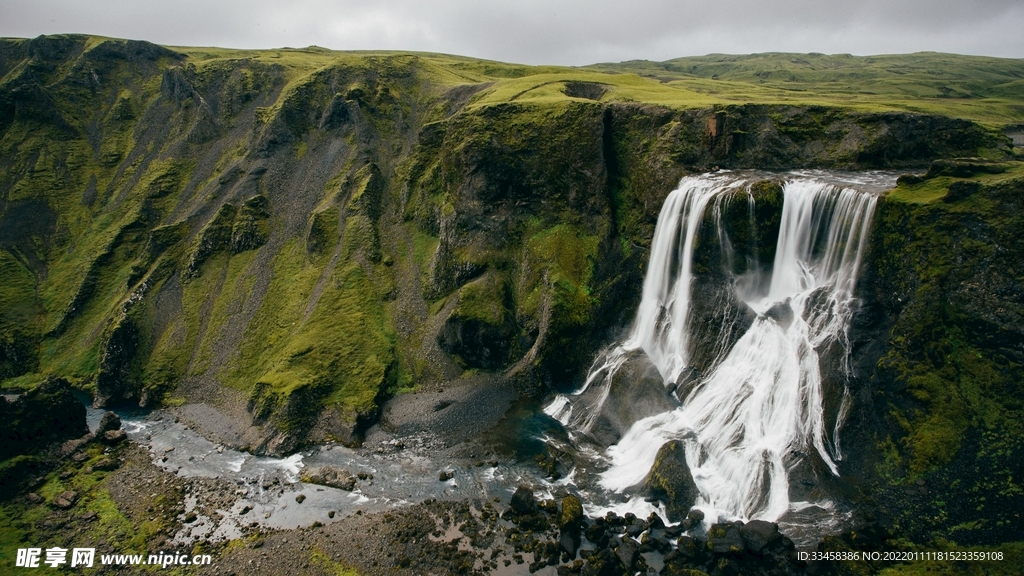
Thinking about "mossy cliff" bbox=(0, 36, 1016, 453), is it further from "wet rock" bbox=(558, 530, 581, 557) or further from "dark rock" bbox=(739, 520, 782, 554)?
"dark rock" bbox=(739, 520, 782, 554)

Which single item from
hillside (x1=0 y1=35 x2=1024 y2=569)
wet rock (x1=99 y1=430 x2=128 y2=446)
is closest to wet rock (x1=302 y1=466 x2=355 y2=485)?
hillside (x1=0 y1=35 x2=1024 y2=569)

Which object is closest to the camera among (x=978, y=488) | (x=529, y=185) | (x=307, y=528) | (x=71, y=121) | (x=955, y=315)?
(x=978, y=488)

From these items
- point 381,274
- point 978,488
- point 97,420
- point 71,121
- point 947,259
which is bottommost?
point 97,420

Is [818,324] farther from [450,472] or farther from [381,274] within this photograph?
[381,274]

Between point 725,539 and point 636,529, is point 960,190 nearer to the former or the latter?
point 725,539

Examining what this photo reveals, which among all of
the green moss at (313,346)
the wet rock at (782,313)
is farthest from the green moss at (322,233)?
the wet rock at (782,313)

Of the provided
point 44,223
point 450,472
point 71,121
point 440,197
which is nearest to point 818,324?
point 450,472

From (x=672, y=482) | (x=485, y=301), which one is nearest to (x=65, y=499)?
(x=485, y=301)
